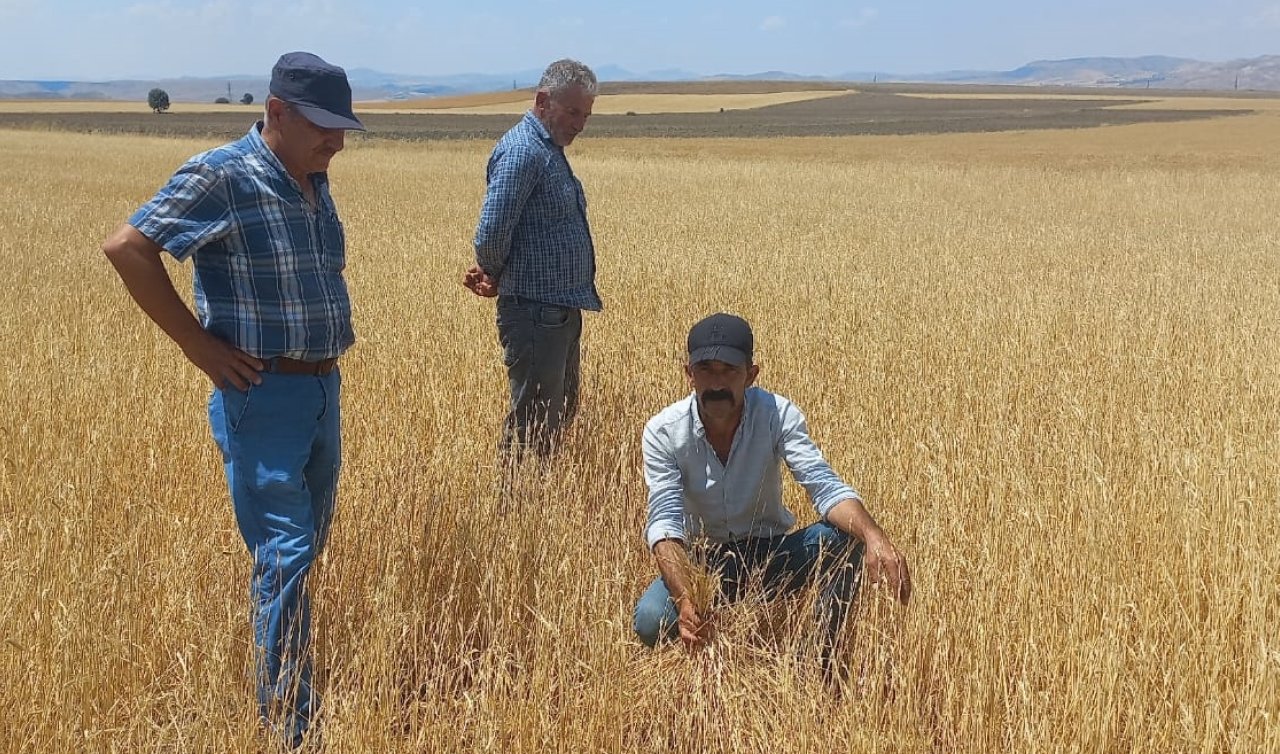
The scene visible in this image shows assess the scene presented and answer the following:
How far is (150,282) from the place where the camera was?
103 inches

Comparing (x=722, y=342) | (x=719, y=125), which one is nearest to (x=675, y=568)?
(x=722, y=342)

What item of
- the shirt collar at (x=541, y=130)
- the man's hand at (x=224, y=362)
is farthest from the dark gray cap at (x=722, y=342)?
the shirt collar at (x=541, y=130)

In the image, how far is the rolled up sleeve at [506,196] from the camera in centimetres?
422

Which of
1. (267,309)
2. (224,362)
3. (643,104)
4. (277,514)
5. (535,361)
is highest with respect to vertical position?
(643,104)

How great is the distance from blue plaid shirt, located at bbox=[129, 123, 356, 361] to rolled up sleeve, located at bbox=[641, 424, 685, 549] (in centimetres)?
103

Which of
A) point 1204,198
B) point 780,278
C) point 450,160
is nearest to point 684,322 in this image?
point 780,278

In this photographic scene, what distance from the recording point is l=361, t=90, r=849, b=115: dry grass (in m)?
97.4

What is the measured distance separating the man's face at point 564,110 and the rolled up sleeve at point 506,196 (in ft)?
0.55

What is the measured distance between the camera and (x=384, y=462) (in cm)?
431

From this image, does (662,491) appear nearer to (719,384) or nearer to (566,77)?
(719,384)

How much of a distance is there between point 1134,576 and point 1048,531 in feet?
0.99

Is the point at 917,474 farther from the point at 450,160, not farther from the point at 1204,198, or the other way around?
the point at 450,160

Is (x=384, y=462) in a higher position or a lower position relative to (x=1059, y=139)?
lower

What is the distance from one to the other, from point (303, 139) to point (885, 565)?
202 centimetres
